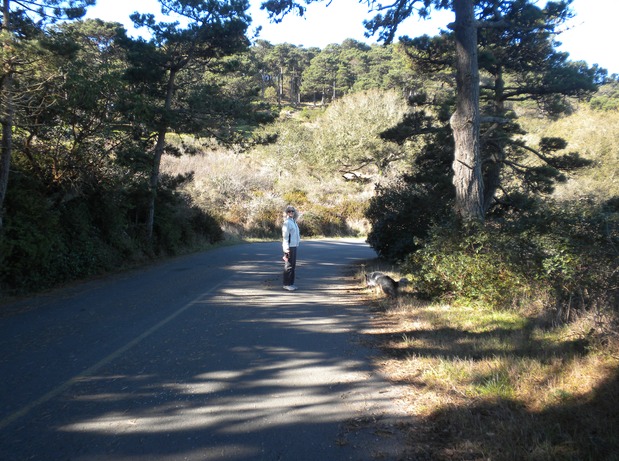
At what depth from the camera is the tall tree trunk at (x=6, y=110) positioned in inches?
401

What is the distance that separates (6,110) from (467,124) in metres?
10.5

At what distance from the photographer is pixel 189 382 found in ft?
16.9

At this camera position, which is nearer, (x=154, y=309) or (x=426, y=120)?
(x=154, y=309)

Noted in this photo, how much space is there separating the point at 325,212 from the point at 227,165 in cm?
1287

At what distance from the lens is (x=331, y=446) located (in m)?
3.82

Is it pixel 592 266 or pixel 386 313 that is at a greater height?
pixel 592 266

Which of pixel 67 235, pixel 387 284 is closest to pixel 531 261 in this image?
pixel 387 284

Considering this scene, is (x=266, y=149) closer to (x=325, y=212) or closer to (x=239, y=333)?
(x=325, y=212)

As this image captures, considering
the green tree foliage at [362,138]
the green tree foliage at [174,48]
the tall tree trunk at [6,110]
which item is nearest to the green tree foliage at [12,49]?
the tall tree trunk at [6,110]

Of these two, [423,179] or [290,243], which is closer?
[290,243]

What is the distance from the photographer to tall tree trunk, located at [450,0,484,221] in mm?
11141

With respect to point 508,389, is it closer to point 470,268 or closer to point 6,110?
point 470,268

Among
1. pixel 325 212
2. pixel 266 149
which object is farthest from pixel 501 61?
pixel 266 149

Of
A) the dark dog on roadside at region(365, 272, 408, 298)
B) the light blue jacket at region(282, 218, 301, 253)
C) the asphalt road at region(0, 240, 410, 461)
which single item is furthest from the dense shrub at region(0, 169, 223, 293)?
the dark dog on roadside at region(365, 272, 408, 298)
